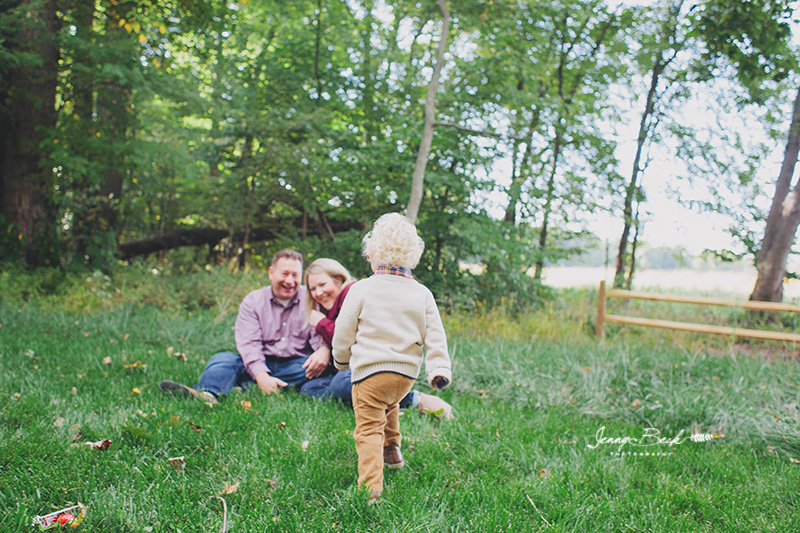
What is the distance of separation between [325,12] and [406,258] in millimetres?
9927

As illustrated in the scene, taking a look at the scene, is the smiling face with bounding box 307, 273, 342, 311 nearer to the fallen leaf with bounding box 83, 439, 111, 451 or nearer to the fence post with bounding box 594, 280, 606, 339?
the fallen leaf with bounding box 83, 439, 111, 451

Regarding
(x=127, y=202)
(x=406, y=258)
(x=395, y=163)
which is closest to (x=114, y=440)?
(x=406, y=258)

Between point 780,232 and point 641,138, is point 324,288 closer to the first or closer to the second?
point 780,232

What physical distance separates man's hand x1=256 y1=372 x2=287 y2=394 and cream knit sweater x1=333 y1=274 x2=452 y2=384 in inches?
55.5

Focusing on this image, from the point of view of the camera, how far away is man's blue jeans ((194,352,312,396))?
144 inches

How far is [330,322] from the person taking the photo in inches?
138

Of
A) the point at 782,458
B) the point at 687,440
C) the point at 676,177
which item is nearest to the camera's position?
the point at 782,458

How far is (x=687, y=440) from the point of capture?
3.37 meters

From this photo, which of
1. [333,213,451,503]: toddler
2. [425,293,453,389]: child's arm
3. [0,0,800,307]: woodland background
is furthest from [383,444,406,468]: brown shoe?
[0,0,800,307]: woodland background

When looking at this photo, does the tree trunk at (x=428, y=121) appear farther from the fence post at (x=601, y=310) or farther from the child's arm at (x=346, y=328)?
the child's arm at (x=346, y=328)

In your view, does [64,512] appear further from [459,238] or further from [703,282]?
[703,282]

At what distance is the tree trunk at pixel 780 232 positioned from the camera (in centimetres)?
888

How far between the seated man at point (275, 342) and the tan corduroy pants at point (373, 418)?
1.32m

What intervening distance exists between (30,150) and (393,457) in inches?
331
